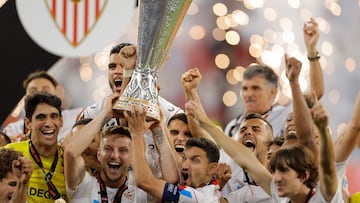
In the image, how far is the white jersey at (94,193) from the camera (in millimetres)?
5777

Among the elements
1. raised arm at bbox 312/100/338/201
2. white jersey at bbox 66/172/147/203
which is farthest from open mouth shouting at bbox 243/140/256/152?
raised arm at bbox 312/100/338/201

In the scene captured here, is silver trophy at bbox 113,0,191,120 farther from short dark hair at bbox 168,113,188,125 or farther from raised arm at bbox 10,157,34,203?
short dark hair at bbox 168,113,188,125

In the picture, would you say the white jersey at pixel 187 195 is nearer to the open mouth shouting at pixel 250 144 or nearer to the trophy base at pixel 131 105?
the trophy base at pixel 131 105

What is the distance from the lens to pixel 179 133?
6.32 m

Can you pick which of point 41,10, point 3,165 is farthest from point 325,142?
point 41,10

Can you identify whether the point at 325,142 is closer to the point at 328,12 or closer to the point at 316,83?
the point at 316,83

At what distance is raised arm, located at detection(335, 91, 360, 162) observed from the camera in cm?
524

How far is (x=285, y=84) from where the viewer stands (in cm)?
834

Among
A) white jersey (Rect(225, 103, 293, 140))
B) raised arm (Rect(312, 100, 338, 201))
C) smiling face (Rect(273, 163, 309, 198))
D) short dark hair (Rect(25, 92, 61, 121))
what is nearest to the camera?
raised arm (Rect(312, 100, 338, 201))

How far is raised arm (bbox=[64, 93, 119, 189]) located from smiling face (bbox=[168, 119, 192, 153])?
27.4 inches

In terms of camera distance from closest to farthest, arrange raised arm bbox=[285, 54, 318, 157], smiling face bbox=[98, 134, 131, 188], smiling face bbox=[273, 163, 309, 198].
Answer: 1. smiling face bbox=[273, 163, 309, 198]
2. raised arm bbox=[285, 54, 318, 157]
3. smiling face bbox=[98, 134, 131, 188]

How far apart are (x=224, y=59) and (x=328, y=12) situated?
842mm

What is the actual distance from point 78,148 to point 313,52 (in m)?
1.30

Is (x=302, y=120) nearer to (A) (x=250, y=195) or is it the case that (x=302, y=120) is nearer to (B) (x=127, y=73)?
(A) (x=250, y=195)
